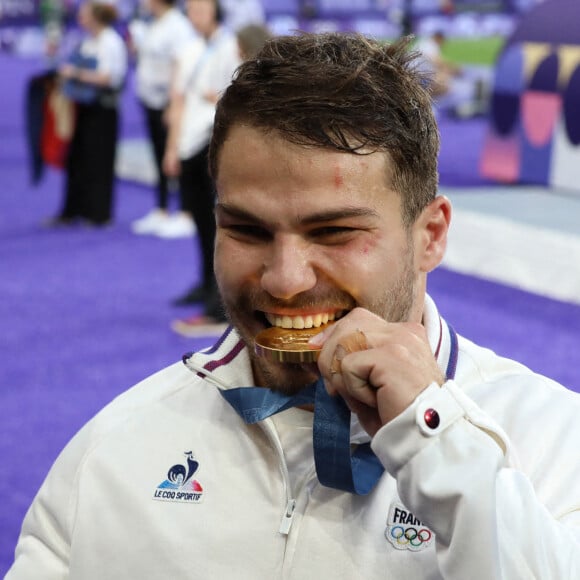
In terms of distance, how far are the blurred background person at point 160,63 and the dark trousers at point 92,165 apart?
70 cm

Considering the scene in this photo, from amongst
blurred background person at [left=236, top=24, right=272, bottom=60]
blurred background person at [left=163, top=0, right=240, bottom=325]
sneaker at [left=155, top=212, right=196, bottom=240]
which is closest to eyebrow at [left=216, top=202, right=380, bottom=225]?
blurred background person at [left=236, top=24, right=272, bottom=60]

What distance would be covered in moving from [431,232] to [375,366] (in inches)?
20.3

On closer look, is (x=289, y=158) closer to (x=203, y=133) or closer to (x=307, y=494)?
(x=307, y=494)

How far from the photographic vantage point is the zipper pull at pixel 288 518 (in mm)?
1907

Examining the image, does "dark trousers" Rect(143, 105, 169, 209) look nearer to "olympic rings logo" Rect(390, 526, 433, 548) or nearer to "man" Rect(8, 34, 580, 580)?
"man" Rect(8, 34, 580, 580)

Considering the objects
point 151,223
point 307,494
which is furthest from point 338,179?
point 151,223

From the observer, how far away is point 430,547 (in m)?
1.84

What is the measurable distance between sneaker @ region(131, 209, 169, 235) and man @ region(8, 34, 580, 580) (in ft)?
26.7

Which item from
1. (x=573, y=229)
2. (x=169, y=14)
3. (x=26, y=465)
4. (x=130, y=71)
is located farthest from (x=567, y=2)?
(x=130, y=71)

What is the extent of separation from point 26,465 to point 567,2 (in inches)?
278

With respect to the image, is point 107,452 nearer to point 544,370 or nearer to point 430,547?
point 430,547

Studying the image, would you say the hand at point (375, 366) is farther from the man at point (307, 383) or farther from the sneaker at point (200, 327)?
the sneaker at point (200, 327)

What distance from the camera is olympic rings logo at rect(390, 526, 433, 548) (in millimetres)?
1849

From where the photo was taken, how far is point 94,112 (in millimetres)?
10156
